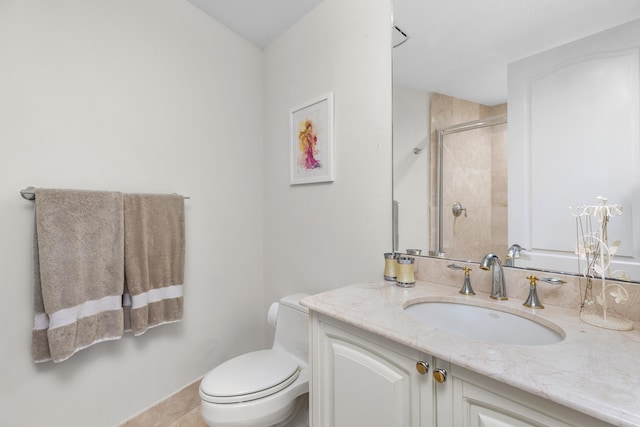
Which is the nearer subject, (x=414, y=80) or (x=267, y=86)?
(x=414, y=80)

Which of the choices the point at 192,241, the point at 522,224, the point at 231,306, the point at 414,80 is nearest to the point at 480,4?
the point at 414,80

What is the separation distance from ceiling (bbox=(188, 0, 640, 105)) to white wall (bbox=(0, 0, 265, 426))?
1.13 m

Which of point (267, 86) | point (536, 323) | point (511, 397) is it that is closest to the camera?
point (511, 397)

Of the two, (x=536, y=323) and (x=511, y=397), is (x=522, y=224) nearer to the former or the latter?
(x=536, y=323)

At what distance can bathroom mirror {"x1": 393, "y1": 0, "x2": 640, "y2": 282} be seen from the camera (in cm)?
82

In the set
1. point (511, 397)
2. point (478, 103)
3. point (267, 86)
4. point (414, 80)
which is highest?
point (267, 86)

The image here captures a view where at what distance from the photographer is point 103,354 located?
1.29 metres

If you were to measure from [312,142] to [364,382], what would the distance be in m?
1.22

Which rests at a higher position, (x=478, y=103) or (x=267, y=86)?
(x=267, y=86)

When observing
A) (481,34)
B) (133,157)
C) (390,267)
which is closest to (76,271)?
(133,157)

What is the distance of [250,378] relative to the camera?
120cm

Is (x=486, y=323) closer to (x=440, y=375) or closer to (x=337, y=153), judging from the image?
(x=440, y=375)

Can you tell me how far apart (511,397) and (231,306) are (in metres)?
1.61

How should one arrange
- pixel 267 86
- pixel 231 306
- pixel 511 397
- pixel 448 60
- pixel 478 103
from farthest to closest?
pixel 267 86 → pixel 231 306 → pixel 448 60 → pixel 478 103 → pixel 511 397
